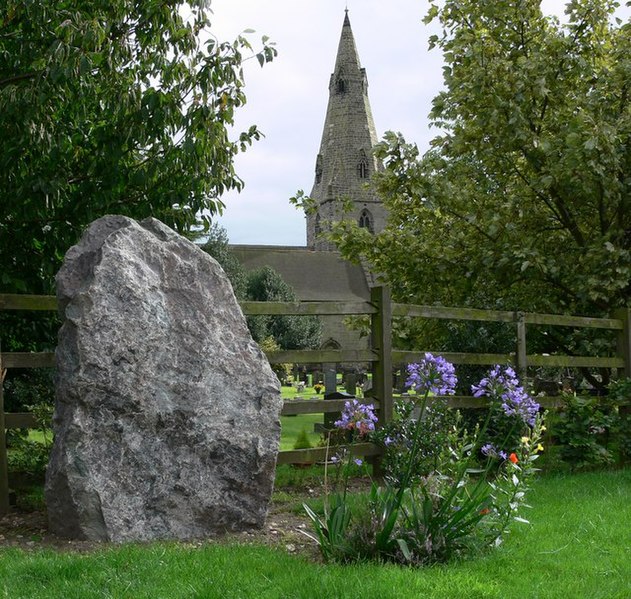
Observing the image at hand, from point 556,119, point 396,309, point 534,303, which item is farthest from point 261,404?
point 556,119

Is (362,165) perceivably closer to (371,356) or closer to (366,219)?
(366,219)

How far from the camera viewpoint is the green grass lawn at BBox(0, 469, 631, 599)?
156 inches

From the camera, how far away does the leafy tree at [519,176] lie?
11406mm

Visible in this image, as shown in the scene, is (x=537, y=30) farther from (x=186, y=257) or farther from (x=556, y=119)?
(x=186, y=257)

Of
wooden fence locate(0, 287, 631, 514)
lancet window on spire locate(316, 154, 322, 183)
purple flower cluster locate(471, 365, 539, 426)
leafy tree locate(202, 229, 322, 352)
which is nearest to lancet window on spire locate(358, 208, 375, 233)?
lancet window on spire locate(316, 154, 322, 183)

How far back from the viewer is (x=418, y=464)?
6.56m

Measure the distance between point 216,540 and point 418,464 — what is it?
2033mm

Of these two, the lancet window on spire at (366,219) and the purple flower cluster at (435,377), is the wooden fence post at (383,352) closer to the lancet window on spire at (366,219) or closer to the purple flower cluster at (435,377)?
the purple flower cluster at (435,377)

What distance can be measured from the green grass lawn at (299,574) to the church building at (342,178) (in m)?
58.1

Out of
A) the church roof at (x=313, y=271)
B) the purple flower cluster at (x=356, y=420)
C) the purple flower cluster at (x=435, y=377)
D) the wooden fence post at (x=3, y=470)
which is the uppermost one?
the church roof at (x=313, y=271)

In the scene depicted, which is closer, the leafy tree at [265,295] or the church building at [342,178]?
the leafy tree at [265,295]

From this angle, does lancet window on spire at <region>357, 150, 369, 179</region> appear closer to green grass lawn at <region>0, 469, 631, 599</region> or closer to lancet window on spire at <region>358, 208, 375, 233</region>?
lancet window on spire at <region>358, 208, 375, 233</region>

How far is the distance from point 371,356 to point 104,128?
3648 millimetres

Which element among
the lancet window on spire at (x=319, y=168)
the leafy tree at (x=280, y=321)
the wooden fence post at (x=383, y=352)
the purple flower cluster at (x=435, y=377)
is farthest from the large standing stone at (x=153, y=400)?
the lancet window on spire at (x=319, y=168)
